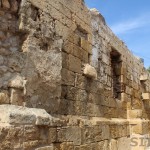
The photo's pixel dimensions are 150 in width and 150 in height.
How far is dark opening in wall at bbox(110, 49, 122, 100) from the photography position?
7.05m

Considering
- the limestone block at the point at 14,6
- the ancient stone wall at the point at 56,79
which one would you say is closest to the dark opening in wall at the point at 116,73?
the ancient stone wall at the point at 56,79

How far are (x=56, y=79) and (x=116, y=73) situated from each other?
3582mm

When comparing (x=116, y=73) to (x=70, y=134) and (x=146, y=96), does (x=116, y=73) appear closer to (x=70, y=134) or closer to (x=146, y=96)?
(x=146, y=96)

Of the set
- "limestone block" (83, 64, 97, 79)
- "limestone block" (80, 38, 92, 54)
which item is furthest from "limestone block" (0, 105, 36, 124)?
"limestone block" (80, 38, 92, 54)

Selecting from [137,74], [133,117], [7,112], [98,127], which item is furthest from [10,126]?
[137,74]

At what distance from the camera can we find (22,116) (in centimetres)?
282

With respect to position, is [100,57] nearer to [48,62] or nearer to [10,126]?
[48,62]

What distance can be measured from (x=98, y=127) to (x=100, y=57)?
5.53ft

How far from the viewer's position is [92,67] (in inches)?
199

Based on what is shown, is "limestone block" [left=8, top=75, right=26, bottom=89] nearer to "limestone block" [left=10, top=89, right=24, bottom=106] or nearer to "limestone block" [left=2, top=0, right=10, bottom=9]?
"limestone block" [left=10, top=89, right=24, bottom=106]

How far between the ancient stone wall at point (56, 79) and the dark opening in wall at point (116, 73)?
54 centimetres

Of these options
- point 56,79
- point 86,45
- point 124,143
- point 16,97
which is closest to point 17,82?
point 16,97

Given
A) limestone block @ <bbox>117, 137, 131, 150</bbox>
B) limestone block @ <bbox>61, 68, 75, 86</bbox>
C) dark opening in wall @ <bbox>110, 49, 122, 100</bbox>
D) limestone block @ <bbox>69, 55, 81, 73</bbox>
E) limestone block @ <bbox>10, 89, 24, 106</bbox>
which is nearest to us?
limestone block @ <bbox>10, 89, 24, 106</bbox>

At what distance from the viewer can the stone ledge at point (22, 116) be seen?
106 inches
